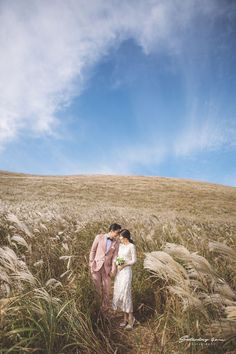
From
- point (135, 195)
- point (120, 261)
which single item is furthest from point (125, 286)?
point (135, 195)

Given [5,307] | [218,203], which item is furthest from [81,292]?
[218,203]

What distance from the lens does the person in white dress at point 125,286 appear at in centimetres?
500

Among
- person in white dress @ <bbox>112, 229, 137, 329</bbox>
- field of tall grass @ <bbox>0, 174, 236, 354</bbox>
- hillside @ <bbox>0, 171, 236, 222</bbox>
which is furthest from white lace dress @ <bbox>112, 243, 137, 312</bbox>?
hillside @ <bbox>0, 171, 236, 222</bbox>

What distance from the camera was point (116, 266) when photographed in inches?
237

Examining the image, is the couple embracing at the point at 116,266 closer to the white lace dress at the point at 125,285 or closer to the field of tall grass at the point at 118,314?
the white lace dress at the point at 125,285

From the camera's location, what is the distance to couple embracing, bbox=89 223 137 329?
16.7 feet

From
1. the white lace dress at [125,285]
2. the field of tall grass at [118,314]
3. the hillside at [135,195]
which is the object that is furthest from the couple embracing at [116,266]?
the hillside at [135,195]

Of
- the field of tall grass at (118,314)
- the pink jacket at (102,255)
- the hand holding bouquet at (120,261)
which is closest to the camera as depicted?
the field of tall grass at (118,314)

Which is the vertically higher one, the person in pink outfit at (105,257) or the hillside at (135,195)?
the hillside at (135,195)

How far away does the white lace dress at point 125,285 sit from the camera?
506 centimetres

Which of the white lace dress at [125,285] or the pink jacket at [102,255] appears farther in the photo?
the pink jacket at [102,255]

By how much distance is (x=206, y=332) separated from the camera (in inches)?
132

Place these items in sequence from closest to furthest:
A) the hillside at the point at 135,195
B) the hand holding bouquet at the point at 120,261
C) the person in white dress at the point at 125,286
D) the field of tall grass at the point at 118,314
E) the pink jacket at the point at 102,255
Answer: the field of tall grass at the point at 118,314
the person in white dress at the point at 125,286
the hand holding bouquet at the point at 120,261
the pink jacket at the point at 102,255
the hillside at the point at 135,195

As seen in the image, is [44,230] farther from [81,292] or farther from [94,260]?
[81,292]
